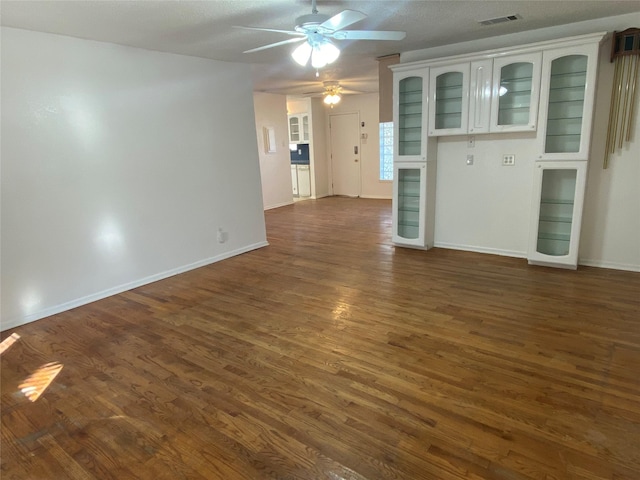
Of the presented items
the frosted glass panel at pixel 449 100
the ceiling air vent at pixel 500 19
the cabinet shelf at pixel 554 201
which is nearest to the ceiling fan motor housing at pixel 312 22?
the ceiling air vent at pixel 500 19

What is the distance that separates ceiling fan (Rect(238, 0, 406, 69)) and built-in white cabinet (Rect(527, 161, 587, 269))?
2.35 m

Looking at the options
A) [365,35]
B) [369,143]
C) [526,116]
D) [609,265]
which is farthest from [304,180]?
[365,35]

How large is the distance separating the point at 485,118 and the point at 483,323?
2417mm

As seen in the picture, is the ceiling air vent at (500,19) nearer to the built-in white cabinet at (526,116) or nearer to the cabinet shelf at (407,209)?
the built-in white cabinet at (526,116)

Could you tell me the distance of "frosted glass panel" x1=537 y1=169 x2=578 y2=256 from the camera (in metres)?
4.09

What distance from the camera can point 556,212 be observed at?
419 centimetres

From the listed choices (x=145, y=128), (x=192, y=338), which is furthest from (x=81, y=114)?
(x=192, y=338)

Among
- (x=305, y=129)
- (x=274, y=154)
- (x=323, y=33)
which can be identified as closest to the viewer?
(x=323, y=33)

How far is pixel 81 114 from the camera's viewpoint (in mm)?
3545

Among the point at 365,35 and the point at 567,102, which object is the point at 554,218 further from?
the point at 365,35

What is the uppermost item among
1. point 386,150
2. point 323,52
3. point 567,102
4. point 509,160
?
point 323,52

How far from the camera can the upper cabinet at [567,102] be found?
3641mm

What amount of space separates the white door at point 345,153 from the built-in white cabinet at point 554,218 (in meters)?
5.99

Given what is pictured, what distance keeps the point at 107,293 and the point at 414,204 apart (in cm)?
380
